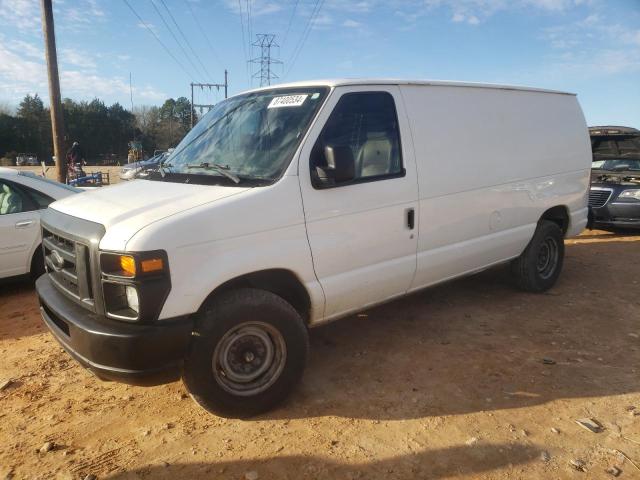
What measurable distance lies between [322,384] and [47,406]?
197 cm

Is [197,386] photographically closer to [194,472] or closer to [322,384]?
[194,472]

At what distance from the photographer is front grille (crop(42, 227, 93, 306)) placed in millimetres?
2756

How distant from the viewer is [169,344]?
263 centimetres

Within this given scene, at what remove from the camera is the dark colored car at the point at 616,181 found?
885 centimetres

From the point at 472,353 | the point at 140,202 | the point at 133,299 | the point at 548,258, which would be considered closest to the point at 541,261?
the point at 548,258

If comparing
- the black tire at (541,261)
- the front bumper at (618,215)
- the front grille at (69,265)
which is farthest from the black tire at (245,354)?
the front bumper at (618,215)

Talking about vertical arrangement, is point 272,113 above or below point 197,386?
above

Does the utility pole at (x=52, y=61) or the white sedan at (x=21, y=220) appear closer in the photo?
the white sedan at (x=21, y=220)

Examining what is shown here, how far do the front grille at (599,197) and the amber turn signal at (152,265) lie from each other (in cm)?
919

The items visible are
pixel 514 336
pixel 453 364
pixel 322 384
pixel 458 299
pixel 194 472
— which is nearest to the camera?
pixel 194 472

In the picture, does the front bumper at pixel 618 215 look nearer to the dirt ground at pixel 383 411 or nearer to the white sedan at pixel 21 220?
the dirt ground at pixel 383 411

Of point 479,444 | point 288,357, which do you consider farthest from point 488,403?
point 288,357

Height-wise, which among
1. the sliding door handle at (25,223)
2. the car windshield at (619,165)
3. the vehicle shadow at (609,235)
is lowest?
the vehicle shadow at (609,235)

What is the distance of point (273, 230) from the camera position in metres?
3.01
